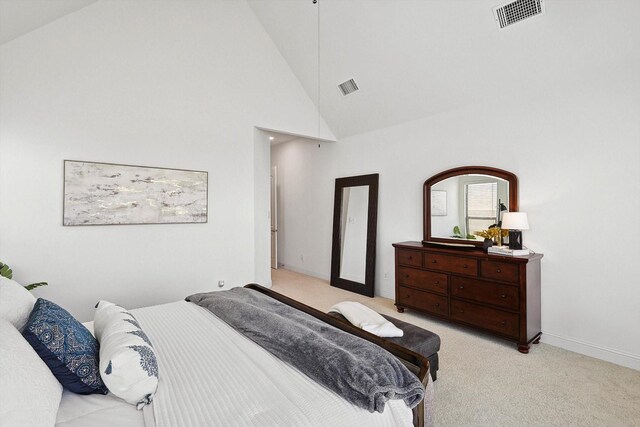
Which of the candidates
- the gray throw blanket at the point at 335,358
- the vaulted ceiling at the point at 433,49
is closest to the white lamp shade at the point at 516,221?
the vaulted ceiling at the point at 433,49


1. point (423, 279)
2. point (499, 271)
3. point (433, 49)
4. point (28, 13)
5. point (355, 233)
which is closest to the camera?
point (28, 13)

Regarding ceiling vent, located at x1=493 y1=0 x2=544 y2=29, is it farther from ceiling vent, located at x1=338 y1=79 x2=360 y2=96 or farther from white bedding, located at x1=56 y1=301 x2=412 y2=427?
white bedding, located at x1=56 y1=301 x2=412 y2=427

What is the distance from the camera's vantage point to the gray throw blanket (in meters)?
1.19

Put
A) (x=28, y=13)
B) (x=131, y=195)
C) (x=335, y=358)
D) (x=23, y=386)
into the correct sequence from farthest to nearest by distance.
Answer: (x=131, y=195), (x=28, y=13), (x=335, y=358), (x=23, y=386)

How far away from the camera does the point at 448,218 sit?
154 inches

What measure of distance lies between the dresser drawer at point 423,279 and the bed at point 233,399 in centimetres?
213

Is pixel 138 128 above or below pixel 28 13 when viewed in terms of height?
below

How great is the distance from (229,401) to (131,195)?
3.03 m

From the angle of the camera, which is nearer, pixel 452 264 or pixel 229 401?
pixel 229 401

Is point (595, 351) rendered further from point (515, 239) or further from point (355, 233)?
point (355, 233)

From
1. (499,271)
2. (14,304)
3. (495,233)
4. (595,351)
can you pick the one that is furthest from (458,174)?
(14,304)

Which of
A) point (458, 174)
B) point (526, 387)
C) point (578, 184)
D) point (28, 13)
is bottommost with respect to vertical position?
point (526, 387)

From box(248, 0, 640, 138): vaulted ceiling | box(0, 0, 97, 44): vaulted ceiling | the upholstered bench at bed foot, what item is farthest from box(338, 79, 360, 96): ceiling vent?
the upholstered bench at bed foot

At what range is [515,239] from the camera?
318 centimetres
